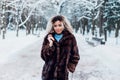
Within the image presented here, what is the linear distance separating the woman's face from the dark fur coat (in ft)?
0.30

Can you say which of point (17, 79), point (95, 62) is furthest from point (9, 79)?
point (95, 62)

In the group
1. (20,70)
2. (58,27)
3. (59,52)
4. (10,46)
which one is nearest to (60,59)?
(59,52)

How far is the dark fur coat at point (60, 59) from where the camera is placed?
225 inches

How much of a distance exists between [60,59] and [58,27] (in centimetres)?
50

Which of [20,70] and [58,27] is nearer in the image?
[58,27]

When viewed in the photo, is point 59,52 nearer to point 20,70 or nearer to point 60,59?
point 60,59

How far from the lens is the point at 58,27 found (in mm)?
5730

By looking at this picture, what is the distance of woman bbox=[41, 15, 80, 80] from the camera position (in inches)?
224

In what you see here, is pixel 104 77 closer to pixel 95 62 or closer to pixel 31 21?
pixel 95 62

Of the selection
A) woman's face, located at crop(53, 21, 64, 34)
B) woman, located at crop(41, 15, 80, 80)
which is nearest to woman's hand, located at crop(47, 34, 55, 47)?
woman, located at crop(41, 15, 80, 80)

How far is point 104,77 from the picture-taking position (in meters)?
12.9

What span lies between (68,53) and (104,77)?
735cm

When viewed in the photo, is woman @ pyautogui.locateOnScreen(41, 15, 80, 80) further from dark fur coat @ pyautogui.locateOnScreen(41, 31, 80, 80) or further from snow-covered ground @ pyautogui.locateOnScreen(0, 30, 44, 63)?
snow-covered ground @ pyautogui.locateOnScreen(0, 30, 44, 63)

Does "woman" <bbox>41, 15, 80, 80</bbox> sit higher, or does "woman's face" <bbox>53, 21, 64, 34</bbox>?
"woman's face" <bbox>53, 21, 64, 34</bbox>
